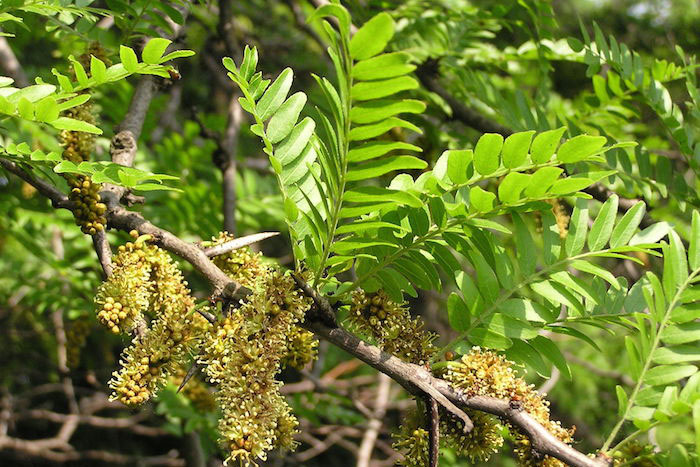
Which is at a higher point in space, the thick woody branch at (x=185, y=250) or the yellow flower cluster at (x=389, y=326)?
the thick woody branch at (x=185, y=250)

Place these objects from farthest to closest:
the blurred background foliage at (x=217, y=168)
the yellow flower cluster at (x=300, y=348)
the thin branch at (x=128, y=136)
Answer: the blurred background foliage at (x=217, y=168), the thin branch at (x=128, y=136), the yellow flower cluster at (x=300, y=348)

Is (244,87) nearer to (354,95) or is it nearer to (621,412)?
(354,95)

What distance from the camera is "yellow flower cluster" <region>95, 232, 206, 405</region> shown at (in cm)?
135

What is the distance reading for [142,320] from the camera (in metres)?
1.46

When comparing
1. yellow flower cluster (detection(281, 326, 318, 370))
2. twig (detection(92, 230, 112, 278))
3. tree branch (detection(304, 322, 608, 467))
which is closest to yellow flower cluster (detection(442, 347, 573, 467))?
tree branch (detection(304, 322, 608, 467))

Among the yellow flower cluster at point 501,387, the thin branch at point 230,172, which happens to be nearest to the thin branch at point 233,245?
the yellow flower cluster at point 501,387

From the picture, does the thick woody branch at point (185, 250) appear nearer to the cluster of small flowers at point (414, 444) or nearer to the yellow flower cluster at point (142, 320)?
the yellow flower cluster at point (142, 320)

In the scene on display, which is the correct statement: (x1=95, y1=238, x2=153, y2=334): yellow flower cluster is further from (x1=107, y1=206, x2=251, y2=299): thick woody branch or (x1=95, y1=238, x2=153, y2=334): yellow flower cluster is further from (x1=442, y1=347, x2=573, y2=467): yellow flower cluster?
(x1=442, y1=347, x2=573, y2=467): yellow flower cluster

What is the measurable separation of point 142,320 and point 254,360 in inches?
12.7

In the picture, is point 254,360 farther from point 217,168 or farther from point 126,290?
point 217,168

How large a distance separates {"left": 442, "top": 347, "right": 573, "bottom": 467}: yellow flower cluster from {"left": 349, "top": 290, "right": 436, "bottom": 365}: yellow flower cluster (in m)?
0.08

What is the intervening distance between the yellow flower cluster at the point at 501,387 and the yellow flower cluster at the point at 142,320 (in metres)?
0.56

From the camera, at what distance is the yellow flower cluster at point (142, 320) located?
1.35m

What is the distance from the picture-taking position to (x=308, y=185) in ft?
4.70
